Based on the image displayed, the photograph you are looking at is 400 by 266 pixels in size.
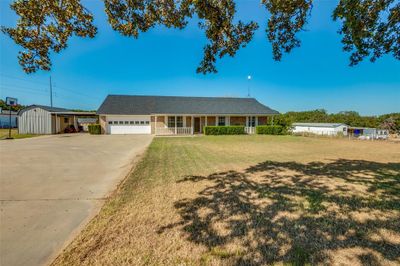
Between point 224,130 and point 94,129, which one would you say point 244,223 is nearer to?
point 224,130

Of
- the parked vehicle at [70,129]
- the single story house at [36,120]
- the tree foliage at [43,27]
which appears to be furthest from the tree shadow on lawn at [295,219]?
the parked vehicle at [70,129]

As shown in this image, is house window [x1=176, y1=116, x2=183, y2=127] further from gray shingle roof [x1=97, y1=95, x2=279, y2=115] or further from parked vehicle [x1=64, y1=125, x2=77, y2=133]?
parked vehicle [x1=64, y1=125, x2=77, y2=133]

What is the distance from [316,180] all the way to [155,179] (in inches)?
175

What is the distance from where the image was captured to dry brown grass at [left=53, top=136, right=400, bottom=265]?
214 centimetres

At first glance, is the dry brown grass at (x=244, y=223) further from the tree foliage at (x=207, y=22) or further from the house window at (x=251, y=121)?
the house window at (x=251, y=121)

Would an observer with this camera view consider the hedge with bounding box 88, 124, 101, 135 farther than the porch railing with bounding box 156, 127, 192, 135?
No

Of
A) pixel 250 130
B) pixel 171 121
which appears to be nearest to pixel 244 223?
pixel 171 121

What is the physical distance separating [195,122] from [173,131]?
3.46 meters

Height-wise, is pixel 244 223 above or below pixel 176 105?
below

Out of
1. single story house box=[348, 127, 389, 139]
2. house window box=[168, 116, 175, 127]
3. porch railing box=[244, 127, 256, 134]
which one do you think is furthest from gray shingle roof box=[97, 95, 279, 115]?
single story house box=[348, 127, 389, 139]

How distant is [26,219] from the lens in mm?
3002

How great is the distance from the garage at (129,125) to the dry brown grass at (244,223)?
1734cm

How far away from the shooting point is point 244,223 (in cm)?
285

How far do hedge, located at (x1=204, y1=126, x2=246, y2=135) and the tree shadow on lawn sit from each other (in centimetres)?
1518
